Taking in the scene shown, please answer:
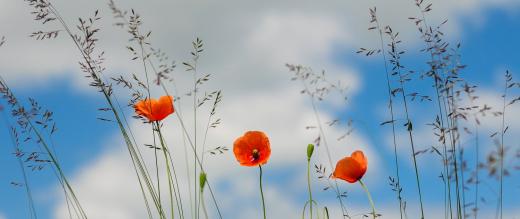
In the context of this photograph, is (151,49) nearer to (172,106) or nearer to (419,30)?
(172,106)

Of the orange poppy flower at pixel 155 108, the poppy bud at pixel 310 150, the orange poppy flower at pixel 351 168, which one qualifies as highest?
the orange poppy flower at pixel 155 108

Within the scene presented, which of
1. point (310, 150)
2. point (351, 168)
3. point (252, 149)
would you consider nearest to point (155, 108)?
point (252, 149)

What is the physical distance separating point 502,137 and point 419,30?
570 mm

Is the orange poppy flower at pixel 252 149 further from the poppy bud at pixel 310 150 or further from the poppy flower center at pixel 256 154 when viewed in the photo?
the poppy bud at pixel 310 150

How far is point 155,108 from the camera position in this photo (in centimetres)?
280

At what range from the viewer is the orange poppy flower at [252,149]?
281 centimetres

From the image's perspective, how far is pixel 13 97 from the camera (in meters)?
3.08

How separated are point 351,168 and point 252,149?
0.45 meters

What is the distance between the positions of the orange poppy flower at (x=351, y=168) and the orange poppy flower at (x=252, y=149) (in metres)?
0.32

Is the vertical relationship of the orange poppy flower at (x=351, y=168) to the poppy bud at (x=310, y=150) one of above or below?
below

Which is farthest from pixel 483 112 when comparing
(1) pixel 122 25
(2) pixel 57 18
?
(2) pixel 57 18

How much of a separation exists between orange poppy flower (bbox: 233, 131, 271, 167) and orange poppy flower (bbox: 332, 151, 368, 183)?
0.32m

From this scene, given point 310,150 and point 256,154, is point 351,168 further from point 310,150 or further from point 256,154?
point 256,154

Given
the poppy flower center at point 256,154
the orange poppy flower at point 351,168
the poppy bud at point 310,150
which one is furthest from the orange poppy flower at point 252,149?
the orange poppy flower at point 351,168
